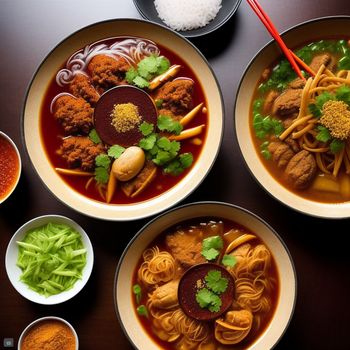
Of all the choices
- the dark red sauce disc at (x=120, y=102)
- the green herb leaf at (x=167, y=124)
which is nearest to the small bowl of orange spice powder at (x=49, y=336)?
the dark red sauce disc at (x=120, y=102)

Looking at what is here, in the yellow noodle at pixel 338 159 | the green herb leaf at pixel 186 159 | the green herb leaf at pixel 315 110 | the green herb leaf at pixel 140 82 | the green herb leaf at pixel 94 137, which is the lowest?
the yellow noodle at pixel 338 159

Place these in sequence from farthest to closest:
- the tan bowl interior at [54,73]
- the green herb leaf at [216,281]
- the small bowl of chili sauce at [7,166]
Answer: the small bowl of chili sauce at [7,166] < the tan bowl interior at [54,73] < the green herb leaf at [216,281]

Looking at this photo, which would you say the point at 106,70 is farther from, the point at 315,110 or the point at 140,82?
the point at 315,110

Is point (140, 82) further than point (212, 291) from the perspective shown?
Yes

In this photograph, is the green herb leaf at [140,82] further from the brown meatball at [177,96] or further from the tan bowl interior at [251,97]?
the tan bowl interior at [251,97]

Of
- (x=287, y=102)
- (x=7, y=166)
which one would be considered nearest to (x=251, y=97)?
(x=287, y=102)

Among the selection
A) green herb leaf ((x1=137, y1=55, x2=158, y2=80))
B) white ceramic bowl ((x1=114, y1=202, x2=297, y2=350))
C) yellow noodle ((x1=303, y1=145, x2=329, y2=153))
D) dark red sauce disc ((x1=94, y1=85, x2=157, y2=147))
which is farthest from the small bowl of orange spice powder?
yellow noodle ((x1=303, y1=145, x2=329, y2=153))

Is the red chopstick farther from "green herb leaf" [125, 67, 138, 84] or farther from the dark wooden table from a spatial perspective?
"green herb leaf" [125, 67, 138, 84]
